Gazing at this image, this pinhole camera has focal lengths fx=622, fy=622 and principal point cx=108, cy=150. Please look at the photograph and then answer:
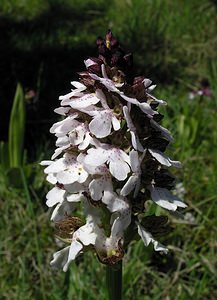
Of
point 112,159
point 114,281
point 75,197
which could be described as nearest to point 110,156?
point 112,159

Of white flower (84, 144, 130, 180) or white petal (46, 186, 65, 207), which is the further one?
white petal (46, 186, 65, 207)

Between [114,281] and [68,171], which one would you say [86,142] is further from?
[114,281]

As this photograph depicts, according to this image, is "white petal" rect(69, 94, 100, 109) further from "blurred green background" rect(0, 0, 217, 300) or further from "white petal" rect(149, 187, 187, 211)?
"blurred green background" rect(0, 0, 217, 300)

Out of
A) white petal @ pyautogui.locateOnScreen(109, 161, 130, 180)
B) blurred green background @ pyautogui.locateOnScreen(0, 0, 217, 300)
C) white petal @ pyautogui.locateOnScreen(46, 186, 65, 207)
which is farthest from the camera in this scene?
blurred green background @ pyautogui.locateOnScreen(0, 0, 217, 300)

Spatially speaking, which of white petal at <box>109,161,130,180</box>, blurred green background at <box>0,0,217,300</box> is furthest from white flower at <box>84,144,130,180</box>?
blurred green background at <box>0,0,217,300</box>

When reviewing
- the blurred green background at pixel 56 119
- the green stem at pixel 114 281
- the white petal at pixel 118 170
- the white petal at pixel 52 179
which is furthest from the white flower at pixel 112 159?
the blurred green background at pixel 56 119

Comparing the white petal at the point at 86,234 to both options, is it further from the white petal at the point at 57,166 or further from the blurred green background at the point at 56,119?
the blurred green background at the point at 56,119
